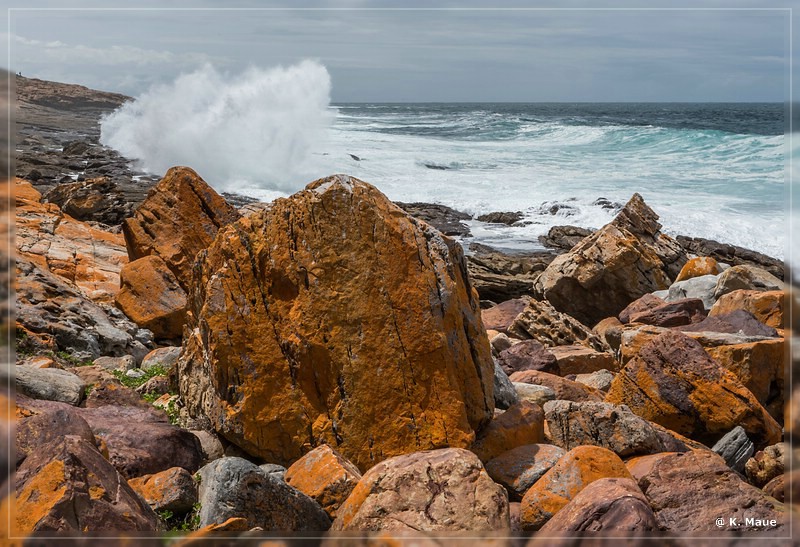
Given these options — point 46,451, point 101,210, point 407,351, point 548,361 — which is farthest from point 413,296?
point 101,210

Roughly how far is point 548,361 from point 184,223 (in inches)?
226

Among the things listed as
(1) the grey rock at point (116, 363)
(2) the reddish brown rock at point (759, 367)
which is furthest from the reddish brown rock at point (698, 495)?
(1) the grey rock at point (116, 363)

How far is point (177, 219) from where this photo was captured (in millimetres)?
11109

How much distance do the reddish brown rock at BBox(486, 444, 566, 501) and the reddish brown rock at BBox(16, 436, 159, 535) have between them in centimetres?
218

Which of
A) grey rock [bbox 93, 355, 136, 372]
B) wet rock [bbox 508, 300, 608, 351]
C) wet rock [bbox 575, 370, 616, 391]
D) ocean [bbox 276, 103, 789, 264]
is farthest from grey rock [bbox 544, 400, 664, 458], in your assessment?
ocean [bbox 276, 103, 789, 264]

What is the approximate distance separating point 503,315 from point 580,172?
1060 inches

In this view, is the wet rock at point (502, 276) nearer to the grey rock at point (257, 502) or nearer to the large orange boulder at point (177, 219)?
the large orange boulder at point (177, 219)

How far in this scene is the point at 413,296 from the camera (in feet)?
15.9

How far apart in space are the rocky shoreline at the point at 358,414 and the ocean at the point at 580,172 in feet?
37.2

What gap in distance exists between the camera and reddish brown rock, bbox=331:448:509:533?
325 centimetres

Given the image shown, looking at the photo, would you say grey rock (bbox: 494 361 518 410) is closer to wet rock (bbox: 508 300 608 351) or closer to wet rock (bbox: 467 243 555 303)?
wet rock (bbox: 508 300 608 351)

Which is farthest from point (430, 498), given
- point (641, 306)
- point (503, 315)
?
point (503, 315)

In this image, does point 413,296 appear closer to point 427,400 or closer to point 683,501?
point 427,400

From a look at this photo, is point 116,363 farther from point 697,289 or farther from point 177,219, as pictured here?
point 697,289
